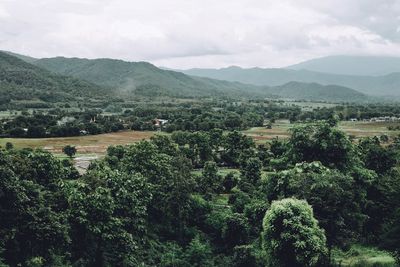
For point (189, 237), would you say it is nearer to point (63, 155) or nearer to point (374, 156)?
point (374, 156)

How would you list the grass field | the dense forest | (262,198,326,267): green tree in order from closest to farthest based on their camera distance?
1. (262,198,326,267): green tree
2. the dense forest
3. the grass field

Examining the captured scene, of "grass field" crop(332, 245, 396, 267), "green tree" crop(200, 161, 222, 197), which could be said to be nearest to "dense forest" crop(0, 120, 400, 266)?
"green tree" crop(200, 161, 222, 197)

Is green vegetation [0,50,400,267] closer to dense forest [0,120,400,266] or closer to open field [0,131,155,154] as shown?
dense forest [0,120,400,266]

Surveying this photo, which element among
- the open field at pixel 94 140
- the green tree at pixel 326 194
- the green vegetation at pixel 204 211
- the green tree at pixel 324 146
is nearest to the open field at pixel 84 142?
the open field at pixel 94 140

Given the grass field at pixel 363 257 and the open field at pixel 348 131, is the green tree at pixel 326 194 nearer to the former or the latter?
the grass field at pixel 363 257

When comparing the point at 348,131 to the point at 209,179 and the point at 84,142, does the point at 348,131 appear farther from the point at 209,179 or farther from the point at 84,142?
the point at 209,179

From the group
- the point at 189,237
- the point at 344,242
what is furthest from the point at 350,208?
the point at 189,237
